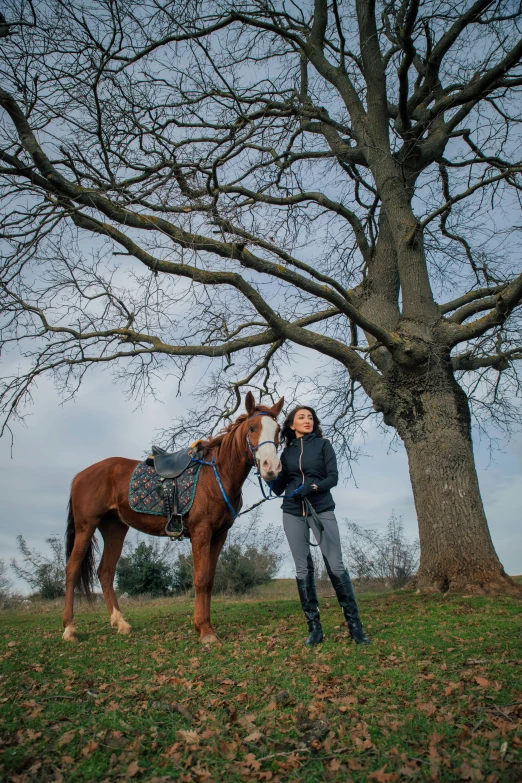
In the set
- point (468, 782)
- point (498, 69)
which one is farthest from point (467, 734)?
point (498, 69)

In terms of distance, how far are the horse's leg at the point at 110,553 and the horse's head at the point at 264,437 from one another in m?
2.45

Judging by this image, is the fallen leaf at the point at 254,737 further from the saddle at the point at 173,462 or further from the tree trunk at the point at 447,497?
the tree trunk at the point at 447,497

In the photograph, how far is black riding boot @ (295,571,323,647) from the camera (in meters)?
5.24

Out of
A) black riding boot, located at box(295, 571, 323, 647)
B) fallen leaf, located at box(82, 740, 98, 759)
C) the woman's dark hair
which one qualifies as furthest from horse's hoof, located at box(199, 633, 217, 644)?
fallen leaf, located at box(82, 740, 98, 759)

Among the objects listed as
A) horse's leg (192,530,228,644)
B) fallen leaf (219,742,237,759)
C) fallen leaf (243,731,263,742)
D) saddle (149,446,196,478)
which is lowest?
fallen leaf (219,742,237,759)

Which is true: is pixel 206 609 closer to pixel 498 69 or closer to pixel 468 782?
pixel 468 782

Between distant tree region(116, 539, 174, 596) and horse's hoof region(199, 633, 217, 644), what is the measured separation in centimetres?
857

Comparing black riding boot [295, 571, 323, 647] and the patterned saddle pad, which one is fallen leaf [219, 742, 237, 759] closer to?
black riding boot [295, 571, 323, 647]

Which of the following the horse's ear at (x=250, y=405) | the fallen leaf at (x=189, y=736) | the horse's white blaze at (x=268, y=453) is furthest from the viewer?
the horse's ear at (x=250, y=405)

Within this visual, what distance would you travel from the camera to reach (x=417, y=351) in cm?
875

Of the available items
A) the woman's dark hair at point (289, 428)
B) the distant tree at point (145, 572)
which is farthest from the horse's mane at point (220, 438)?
the distant tree at point (145, 572)

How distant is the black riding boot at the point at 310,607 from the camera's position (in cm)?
524

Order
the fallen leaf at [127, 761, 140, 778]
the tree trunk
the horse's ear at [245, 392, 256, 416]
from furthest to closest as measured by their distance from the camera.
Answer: the tree trunk
the horse's ear at [245, 392, 256, 416]
the fallen leaf at [127, 761, 140, 778]

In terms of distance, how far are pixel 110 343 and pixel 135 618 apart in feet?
14.8
